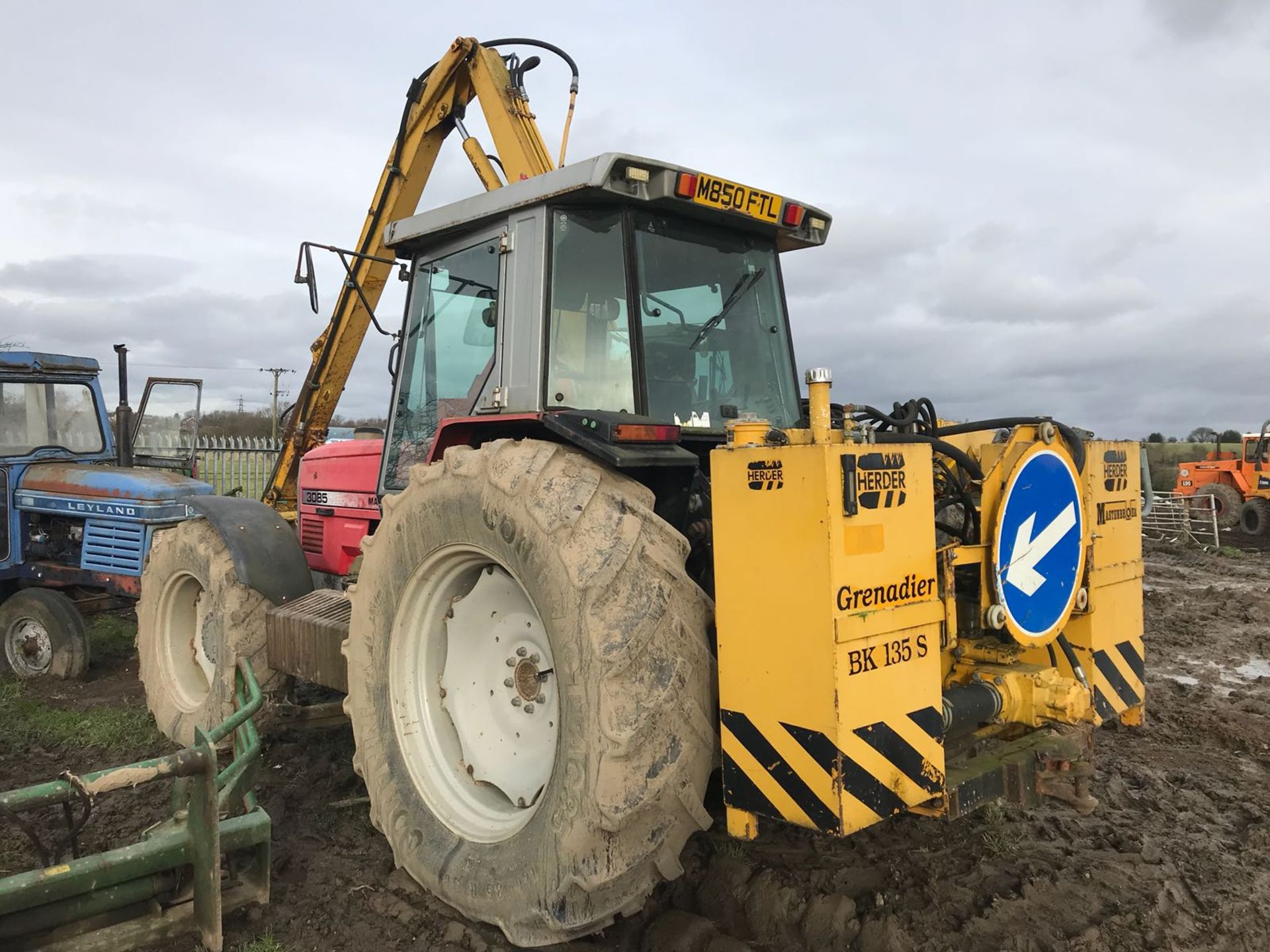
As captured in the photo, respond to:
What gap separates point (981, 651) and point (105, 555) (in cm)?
641

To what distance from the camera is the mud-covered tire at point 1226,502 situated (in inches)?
732

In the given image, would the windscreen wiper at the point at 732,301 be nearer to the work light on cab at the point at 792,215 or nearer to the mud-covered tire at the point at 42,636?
the work light on cab at the point at 792,215

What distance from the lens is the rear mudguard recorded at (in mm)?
4676

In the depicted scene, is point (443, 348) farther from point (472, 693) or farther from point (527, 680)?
point (527, 680)

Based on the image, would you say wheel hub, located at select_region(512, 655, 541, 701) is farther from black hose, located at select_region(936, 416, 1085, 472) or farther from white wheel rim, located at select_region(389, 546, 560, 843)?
black hose, located at select_region(936, 416, 1085, 472)

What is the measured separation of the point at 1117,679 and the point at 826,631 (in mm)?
1767

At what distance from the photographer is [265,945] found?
2.94 metres

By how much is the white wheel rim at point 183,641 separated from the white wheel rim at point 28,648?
2.15 m

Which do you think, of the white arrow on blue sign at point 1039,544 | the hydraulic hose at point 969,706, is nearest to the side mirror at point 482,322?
the white arrow on blue sign at point 1039,544

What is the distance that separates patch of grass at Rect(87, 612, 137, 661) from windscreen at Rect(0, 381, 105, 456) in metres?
1.52

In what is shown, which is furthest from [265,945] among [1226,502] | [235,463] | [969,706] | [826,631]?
[1226,502]

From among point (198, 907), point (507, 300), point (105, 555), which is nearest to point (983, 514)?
point (507, 300)

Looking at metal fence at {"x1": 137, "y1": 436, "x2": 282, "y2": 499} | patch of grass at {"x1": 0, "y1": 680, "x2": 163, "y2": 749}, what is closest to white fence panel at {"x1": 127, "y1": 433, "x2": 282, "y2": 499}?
metal fence at {"x1": 137, "y1": 436, "x2": 282, "y2": 499}

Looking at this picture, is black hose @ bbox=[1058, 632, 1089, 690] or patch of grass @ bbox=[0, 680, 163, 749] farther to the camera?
patch of grass @ bbox=[0, 680, 163, 749]
